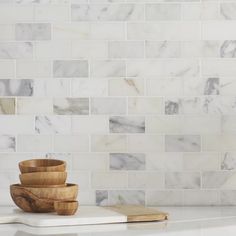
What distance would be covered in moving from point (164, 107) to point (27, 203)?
25.5 inches

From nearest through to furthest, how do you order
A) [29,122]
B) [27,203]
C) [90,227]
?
1. [90,227]
2. [27,203]
3. [29,122]

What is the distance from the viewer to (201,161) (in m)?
2.25

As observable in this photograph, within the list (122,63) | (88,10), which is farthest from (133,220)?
(88,10)

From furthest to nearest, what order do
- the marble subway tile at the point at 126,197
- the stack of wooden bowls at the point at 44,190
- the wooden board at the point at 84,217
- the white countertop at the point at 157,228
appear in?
the marble subway tile at the point at 126,197
the stack of wooden bowls at the point at 44,190
the wooden board at the point at 84,217
the white countertop at the point at 157,228

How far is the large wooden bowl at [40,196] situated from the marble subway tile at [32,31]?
62cm

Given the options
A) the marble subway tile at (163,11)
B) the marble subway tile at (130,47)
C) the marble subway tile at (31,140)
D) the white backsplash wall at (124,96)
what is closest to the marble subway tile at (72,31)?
the white backsplash wall at (124,96)

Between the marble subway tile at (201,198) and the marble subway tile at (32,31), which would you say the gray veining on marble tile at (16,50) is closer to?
the marble subway tile at (32,31)

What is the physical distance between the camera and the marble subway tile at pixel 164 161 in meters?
2.25

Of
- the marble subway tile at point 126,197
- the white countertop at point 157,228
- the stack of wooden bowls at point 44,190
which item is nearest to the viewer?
the white countertop at point 157,228

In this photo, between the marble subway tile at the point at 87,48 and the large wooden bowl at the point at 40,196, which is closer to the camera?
the large wooden bowl at the point at 40,196

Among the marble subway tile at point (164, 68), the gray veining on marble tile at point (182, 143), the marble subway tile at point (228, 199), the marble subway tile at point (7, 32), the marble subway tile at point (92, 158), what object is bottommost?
the marble subway tile at point (228, 199)

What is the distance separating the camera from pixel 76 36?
2260 mm

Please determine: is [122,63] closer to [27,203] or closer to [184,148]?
[184,148]

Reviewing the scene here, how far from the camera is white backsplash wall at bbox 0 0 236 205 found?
2246 millimetres
